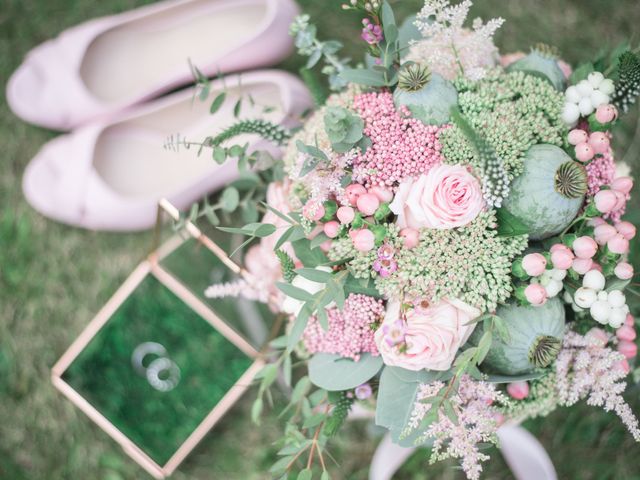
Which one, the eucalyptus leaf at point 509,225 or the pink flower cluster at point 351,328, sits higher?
the eucalyptus leaf at point 509,225

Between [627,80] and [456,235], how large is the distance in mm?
300

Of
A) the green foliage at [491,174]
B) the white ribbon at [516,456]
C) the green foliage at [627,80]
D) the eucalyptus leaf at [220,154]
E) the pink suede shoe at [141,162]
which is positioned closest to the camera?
the green foliage at [491,174]

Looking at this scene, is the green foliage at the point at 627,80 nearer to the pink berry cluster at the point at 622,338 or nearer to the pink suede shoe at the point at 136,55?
the pink berry cluster at the point at 622,338

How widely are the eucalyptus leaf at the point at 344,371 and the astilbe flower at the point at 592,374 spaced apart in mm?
226

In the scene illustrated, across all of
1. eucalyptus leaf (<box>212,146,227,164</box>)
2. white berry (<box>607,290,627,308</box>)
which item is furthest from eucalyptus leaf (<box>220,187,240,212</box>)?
white berry (<box>607,290,627,308</box>)

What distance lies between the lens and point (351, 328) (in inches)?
28.8

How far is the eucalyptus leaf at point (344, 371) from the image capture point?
0.75 meters

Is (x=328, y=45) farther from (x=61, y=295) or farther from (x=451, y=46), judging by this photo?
(x=61, y=295)

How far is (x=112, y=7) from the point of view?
57.4 inches

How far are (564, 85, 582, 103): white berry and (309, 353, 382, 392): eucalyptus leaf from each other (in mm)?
394

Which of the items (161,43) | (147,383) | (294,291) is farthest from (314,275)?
(161,43)

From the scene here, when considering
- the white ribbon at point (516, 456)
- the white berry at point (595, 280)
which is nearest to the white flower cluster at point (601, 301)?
the white berry at point (595, 280)

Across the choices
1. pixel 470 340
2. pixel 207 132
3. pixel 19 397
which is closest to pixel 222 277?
pixel 207 132

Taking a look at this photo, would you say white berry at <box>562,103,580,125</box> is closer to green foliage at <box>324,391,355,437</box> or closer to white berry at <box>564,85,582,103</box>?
white berry at <box>564,85,582,103</box>
